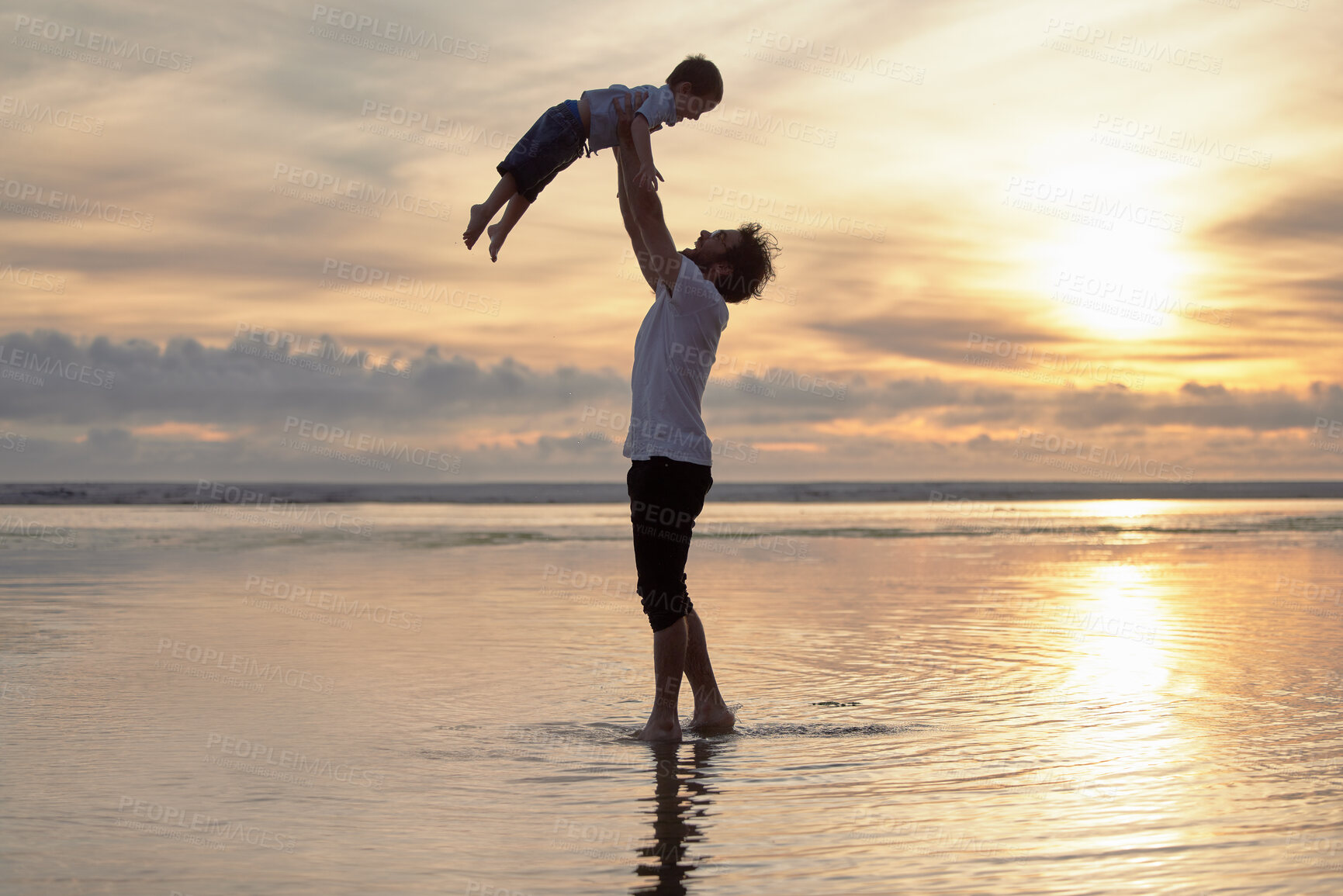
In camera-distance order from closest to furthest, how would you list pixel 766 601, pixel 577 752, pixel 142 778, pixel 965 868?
pixel 965 868, pixel 142 778, pixel 577 752, pixel 766 601

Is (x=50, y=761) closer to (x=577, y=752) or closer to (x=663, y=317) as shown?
(x=577, y=752)

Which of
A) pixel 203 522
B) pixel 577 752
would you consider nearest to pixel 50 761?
pixel 577 752

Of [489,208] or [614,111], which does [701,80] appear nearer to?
[614,111]

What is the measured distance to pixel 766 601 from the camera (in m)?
9.54

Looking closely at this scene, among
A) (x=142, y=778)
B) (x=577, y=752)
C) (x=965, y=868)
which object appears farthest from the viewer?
(x=577, y=752)

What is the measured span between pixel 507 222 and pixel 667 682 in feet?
6.47

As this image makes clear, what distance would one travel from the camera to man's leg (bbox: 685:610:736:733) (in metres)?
4.92

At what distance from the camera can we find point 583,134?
484 centimetres

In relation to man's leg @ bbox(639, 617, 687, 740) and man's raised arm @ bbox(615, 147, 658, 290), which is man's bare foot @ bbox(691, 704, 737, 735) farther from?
man's raised arm @ bbox(615, 147, 658, 290)

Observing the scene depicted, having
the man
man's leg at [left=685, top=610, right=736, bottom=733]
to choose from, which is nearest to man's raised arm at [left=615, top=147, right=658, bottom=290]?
the man

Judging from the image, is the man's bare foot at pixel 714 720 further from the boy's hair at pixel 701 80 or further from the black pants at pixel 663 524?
the boy's hair at pixel 701 80

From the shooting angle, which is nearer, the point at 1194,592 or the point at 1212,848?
the point at 1212,848

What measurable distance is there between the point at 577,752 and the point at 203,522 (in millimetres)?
20102

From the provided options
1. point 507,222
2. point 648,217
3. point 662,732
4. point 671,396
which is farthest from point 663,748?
point 507,222
